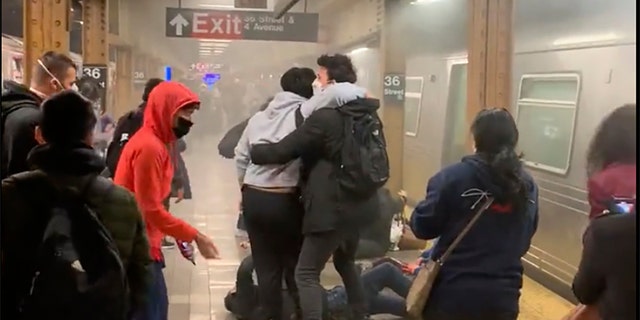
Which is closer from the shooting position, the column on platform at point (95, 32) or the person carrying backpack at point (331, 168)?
the person carrying backpack at point (331, 168)

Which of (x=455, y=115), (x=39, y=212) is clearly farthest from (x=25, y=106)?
(x=455, y=115)

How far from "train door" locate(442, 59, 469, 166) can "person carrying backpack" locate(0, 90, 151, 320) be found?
5.85 metres

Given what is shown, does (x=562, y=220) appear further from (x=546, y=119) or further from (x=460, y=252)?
(x=460, y=252)

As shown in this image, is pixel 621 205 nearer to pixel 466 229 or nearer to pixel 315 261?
pixel 466 229

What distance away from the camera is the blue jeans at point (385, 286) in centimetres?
458

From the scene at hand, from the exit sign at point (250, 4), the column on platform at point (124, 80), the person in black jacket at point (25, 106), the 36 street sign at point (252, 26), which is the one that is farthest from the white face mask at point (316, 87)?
the column on platform at point (124, 80)

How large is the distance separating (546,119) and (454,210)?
3.41 metres

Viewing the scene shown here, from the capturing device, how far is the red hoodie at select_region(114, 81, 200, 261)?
2.74 m

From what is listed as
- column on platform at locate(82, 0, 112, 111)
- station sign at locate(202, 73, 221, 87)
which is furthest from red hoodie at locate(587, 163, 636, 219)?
station sign at locate(202, 73, 221, 87)

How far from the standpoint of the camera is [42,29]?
416 centimetres

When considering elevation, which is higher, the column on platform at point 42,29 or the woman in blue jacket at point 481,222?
the column on platform at point 42,29

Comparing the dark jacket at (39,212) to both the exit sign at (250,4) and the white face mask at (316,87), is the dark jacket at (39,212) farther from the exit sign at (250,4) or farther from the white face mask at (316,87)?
the exit sign at (250,4)

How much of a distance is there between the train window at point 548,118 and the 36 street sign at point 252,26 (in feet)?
16.6

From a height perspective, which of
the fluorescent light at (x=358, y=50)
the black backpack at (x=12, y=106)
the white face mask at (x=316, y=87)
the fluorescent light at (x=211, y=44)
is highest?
the fluorescent light at (x=211, y=44)
